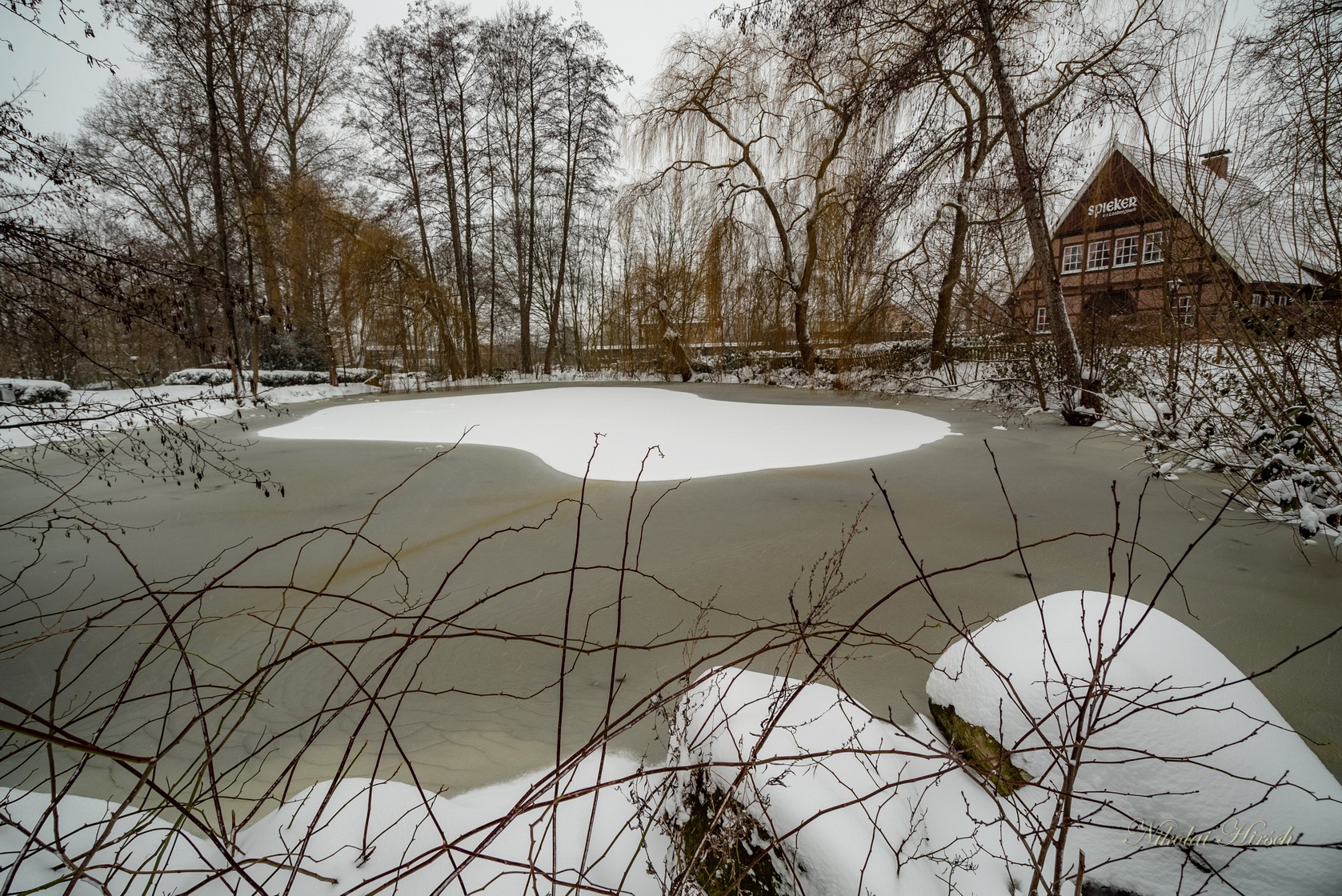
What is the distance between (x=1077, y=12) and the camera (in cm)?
664

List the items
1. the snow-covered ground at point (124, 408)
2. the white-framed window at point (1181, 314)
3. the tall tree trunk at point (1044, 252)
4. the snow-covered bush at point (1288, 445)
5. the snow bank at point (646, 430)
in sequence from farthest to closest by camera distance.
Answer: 1. the tall tree trunk at point (1044, 252)
2. the snow bank at point (646, 430)
3. the white-framed window at point (1181, 314)
4. the snow-covered bush at point (1288, 445)
5. the snow-covered ground at point (124, 408)

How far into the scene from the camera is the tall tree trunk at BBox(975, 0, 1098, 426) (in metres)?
6.44

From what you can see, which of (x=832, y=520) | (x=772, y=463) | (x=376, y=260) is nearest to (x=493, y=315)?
(x=376, y=260)

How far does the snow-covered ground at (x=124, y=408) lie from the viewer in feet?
7.73

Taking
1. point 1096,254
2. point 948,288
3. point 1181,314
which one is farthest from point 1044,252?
point 1096,254

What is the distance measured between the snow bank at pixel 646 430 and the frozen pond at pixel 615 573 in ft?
0.49

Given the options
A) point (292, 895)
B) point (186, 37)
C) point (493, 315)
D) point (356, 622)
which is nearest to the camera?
point (292, 895)

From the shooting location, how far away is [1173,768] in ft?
4.41

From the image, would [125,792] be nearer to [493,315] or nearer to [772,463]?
[772,463]

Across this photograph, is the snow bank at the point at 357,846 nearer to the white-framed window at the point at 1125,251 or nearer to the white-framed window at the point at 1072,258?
the white-framed window at the point at 1125,251

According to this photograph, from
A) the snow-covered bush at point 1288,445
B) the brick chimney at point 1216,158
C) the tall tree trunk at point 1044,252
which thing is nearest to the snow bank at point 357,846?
the snow-covered bush at point 1288,445

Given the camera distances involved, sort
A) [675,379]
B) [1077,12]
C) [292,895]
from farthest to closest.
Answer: [675,379] < [1077,12] < [292,895]

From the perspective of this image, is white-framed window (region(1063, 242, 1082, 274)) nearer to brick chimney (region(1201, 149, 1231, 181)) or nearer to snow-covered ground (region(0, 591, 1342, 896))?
brick chimney (region(1201, 149, 1231, 181))

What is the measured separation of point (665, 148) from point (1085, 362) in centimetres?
959
